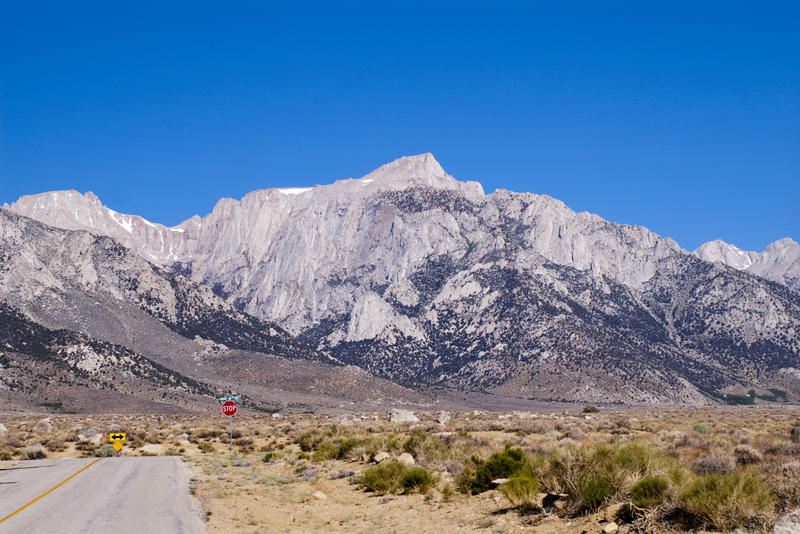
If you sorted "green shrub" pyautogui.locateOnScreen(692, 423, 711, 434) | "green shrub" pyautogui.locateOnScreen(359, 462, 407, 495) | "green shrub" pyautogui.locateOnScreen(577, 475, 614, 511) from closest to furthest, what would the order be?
"green shrub" pyautogui.locateOnScreen(577, 475, 614, 511) → "green shrub" pyautogui.locateOnScreen(359, 462, 407, 495) → "green shrub" pyautogui.locateOnScreen(692, 423, 711, 434)

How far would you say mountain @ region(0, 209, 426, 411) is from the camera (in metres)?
123

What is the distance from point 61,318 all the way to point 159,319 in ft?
117

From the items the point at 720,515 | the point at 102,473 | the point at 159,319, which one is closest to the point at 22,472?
the point at 102,473

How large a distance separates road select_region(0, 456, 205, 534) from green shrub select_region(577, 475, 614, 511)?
8.72 metres

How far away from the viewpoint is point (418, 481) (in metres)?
20.1

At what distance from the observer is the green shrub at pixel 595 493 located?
1406 centimetres

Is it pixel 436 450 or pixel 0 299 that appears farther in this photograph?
pixel 0 299

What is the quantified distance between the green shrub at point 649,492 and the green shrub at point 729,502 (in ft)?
2.28

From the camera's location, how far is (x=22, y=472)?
27062 millimetres

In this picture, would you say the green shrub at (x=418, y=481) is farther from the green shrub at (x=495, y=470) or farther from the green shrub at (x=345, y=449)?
the green shrub at (x=345, y=449)

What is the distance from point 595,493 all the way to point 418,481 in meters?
7.23

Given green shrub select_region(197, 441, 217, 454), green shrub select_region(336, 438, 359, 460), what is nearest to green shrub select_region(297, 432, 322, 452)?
green shrub select_region(197, 441, 217, 454)

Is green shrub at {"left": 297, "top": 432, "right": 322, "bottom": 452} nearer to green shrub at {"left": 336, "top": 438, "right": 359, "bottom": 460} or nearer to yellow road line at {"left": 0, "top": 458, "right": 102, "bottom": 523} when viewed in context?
green shrub at {"left": 336, "top": 438, "right": 359, "bottom": 460}

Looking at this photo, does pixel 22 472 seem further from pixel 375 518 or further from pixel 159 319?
pixel 159 319
